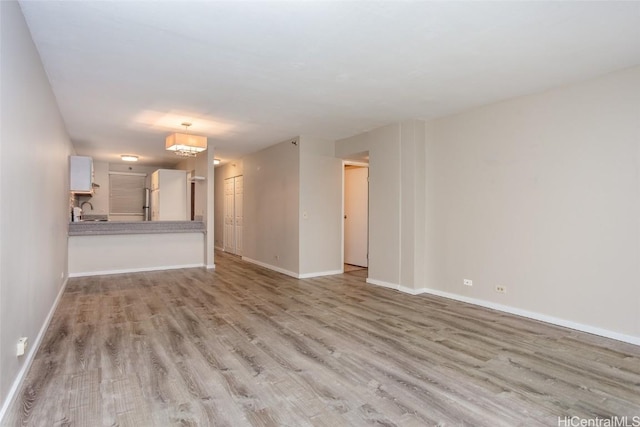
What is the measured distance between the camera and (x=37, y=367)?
270 centimetres

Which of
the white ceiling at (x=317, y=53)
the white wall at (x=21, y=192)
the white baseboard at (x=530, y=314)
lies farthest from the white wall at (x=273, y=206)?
the white wall at (x=21, y=192)

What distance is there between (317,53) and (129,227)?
560 cm

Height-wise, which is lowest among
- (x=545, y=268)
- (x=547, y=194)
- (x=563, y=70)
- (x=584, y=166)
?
(x=545, y=268)

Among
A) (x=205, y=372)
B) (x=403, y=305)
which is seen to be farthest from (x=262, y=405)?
(x=403, y=305)

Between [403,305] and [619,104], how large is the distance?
3.17 metres

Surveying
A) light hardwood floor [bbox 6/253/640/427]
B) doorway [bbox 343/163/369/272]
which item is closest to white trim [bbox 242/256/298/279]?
doorway [bbox 343/163/369/272]

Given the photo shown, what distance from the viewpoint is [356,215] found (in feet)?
26.2

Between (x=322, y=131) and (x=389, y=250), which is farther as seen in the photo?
(x=322, y=131)

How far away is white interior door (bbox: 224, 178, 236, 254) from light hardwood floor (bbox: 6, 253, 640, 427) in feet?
17.0

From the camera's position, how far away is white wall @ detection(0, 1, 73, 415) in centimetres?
206

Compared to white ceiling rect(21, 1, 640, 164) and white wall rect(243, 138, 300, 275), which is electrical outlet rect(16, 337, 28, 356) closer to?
white ceiling rect(21, 1, 640, 164)

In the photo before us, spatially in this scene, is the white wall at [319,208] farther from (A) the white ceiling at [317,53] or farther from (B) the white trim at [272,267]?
(A) the white ceiling at [317,53]

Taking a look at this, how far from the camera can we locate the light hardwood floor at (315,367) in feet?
7.00

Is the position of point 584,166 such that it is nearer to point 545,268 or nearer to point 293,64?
point 545,268
